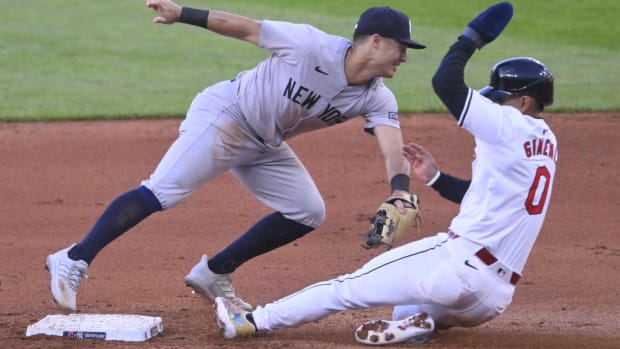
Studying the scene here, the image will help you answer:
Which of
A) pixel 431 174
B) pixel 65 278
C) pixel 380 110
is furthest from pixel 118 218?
pixel 431 174

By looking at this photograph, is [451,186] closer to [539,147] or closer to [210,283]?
[539,147]

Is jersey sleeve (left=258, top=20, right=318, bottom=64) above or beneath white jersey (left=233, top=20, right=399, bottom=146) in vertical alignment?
above

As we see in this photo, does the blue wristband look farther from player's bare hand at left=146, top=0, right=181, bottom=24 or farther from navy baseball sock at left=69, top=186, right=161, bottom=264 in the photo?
player's bare hand at left=146, top=0, right=181, bottom=24

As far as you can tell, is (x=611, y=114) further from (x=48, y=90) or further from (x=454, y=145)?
(x=48, y=90)

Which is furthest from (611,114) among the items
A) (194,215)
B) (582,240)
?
(194,215)

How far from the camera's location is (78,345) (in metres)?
5.06

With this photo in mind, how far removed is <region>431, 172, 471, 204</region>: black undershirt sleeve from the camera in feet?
16.6

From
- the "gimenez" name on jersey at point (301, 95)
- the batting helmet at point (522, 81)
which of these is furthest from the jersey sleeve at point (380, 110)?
the batting helmet at point (522, 81)

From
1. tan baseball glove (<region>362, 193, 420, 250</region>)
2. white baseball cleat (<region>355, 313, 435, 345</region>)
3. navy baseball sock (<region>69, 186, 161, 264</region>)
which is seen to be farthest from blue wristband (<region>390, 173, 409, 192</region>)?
navy baseball sock (<region>69, 186, 161, 264</region>)

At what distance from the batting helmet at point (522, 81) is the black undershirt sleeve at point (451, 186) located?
47cm

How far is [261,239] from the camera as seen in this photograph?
19.2 feet

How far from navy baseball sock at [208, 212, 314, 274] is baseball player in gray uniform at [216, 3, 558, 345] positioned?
33.4 inches

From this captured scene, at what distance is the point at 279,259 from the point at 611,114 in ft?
17.1

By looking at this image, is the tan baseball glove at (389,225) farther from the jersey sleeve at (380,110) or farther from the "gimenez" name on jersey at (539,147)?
the "gimenez" name on jersey at (539,147)
